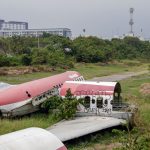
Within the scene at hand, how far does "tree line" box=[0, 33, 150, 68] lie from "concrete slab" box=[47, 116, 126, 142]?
160ft

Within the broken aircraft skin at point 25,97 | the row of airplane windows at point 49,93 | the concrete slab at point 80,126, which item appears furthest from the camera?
the row of airplane windows at point 49,93

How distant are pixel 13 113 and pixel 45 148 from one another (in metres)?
15.4

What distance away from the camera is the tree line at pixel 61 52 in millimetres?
76625

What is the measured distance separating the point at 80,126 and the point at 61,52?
66.2 metres

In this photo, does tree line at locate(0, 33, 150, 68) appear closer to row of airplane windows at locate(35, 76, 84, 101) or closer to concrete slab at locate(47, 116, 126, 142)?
row of airplane windows at locate(35, 76, 84, 101)

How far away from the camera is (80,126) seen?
862 inches

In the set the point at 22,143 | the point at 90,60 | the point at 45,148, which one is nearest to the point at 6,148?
the point at 22,143

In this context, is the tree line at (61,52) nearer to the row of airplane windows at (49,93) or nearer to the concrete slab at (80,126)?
the row of airplane windows at (49,93)

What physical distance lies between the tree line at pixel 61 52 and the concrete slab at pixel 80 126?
48764mm

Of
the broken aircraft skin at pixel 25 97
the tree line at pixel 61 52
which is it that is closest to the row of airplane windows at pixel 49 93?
the broken aircraft skin at pixel 25 97

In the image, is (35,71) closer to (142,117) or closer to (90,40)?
(142,117)

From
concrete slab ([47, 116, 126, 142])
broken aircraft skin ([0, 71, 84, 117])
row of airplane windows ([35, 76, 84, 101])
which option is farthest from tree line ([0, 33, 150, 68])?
concrete slab ([47, 116, 126, 142])

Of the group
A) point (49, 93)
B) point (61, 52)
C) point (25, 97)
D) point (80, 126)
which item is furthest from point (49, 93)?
point (61, 52)

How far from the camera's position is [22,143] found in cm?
1105
